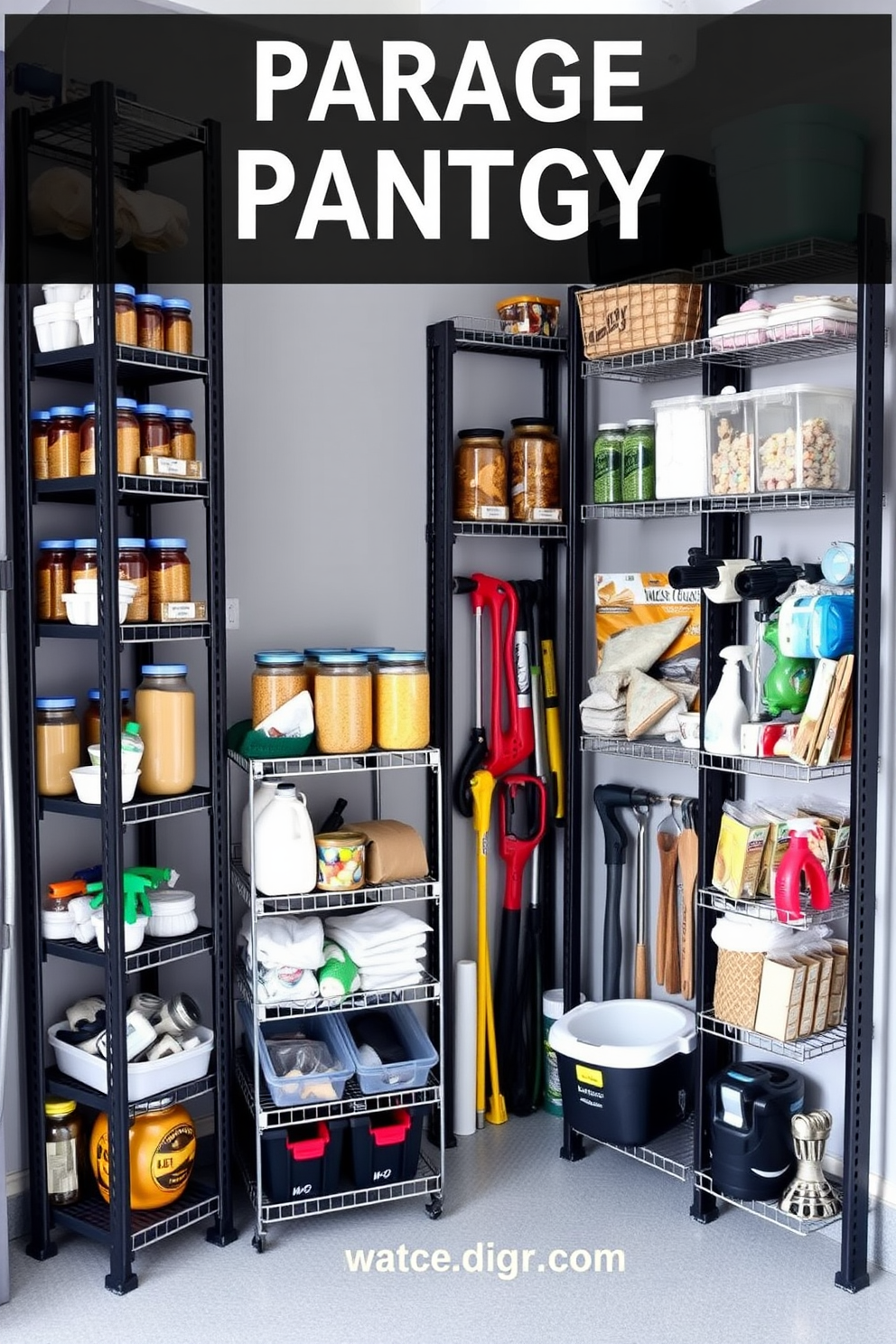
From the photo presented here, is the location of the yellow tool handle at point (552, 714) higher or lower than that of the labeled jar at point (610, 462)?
lower

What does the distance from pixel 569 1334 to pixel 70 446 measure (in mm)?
2134

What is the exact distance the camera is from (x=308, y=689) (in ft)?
10.1

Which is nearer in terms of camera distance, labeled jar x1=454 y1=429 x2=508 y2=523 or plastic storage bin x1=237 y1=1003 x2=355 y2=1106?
plastic storage bin x1=237 y1=1003 x2=355 y2=1106

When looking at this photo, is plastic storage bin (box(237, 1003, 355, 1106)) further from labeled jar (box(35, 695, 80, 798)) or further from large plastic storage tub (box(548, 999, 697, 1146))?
labeled jar (box(35, 695, 80, 798))

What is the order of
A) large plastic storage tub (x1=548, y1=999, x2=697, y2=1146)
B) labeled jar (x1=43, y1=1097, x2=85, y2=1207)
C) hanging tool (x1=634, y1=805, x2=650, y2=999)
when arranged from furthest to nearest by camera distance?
hanging tool (x1=634, y1=805, x2=650, y2=999) → large plastic storage tub (x1=548, y1=999, x2=697, y2=1146) → labeled jar (x1=43, y1=1097, x2=85, y2=1207)

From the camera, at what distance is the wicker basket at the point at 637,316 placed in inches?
118

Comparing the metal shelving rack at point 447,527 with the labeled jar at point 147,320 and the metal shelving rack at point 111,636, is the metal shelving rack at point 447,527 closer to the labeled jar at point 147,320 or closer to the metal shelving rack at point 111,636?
the metal shelving rack at point 111,636

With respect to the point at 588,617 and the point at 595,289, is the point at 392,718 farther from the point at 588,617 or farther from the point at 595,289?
the point at 595,289

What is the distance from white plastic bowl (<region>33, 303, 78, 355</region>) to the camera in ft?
8.83

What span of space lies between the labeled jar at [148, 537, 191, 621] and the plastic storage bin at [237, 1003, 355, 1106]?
0.98 meters

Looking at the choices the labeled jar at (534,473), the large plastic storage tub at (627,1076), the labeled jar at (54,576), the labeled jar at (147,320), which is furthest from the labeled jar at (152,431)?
the large plastic storage tub at (627,1076)

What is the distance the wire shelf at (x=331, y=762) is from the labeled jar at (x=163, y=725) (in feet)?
0.55

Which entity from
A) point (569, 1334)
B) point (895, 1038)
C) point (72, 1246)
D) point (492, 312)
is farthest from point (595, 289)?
point (72, 1246)

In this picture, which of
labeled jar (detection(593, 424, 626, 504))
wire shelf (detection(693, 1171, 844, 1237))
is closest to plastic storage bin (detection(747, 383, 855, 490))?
labeled jar (detection(593, 424, 626, 504))
